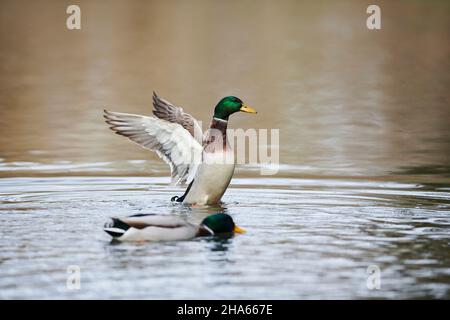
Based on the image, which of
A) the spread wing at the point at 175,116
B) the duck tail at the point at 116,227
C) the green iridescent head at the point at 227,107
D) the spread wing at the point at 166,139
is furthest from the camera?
the green iridescent head at the point at 227,107

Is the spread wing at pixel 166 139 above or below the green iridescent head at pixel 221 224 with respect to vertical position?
above

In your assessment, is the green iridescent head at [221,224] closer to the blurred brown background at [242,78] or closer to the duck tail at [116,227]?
the duck tail at [116,227]

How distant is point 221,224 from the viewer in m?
10.0

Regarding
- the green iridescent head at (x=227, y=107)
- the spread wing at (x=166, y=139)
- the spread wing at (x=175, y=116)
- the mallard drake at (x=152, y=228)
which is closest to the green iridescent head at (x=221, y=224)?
the mallard drake at (x=152, y=228)

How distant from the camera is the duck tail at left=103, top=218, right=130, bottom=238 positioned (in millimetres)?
9576

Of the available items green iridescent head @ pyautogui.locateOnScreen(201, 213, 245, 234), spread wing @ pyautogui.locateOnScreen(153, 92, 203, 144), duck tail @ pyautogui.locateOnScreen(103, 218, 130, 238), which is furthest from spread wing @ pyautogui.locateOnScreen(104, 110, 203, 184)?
duck tail @ pyautogui.locateOnScreen(103, 218, 130, 238)

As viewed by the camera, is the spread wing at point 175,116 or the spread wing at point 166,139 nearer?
the spread wing at point 166,139

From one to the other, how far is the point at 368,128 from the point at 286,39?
46.3 ft

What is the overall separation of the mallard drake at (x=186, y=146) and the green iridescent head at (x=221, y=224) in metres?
2.28

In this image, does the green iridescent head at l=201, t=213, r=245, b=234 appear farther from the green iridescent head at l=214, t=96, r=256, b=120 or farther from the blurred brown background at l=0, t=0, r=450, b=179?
the blurred brown background at l=0, t=0, r=450, b=179

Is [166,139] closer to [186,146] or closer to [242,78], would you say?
[186,146]

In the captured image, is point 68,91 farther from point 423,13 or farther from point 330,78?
point 423,13

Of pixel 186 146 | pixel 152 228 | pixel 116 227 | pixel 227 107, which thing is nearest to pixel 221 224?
pixel 152 228

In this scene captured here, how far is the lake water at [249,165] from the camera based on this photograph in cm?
857
